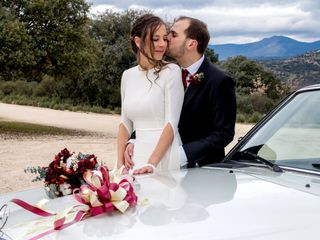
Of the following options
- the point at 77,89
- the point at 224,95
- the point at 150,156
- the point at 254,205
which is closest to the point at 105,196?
the point at 254,205

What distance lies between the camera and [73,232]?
96.0 inches

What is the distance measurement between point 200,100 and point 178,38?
1.51ft

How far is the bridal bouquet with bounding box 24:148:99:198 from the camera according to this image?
349 cm

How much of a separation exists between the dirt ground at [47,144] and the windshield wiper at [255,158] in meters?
7.16

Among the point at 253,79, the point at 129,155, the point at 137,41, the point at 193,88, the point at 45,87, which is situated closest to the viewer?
the point at 137,41

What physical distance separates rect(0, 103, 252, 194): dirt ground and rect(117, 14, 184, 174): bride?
6.55 metres

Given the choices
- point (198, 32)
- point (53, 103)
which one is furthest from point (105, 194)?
point (53, 103)

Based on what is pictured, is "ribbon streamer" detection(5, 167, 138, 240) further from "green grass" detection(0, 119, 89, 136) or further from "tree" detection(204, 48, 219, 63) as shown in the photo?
"tree" detection(204, 48, 219, 63)

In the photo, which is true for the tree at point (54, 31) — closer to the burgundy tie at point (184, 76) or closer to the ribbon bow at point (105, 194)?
the burgundy tie at point (184, 76)

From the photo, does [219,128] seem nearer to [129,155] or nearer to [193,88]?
[193,88]

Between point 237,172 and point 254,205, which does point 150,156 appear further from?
point 254,205

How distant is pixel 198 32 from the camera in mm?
4156

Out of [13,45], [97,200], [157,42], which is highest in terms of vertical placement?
[157,42]

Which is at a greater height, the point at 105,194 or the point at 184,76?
the point at 184,76
